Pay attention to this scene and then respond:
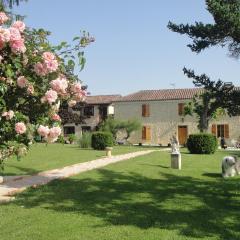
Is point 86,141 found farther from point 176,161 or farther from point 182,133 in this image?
point 182,133

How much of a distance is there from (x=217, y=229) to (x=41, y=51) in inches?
186

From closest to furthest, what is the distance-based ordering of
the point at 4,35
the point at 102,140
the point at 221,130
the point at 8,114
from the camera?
the point at 4,35 < the point at 8,114 < the point at 102,140 < the point at 221,130

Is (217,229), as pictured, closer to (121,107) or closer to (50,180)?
(50,180)

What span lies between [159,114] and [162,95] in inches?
87.2

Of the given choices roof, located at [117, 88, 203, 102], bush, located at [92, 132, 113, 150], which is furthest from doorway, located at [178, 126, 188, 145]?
bush, located at [92, 132, 113, 150]

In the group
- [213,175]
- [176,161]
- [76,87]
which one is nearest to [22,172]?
[176,161]

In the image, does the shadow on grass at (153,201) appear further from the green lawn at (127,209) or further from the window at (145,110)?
the window at (145,110)

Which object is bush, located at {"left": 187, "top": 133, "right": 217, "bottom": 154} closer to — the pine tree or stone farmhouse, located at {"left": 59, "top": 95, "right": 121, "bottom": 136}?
the pine tree

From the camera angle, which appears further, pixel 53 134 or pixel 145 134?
pixel 145 134

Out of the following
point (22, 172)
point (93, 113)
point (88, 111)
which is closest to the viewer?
point (22, 172)

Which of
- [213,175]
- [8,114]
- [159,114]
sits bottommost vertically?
[213,175]

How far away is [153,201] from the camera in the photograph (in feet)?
36.1

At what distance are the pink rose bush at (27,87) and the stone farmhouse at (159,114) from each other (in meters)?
44.0

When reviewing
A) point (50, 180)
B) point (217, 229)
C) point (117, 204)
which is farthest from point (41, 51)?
point (50, 180)
